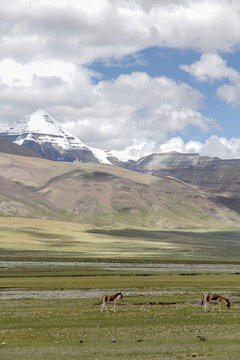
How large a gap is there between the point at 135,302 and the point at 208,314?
1227 cm

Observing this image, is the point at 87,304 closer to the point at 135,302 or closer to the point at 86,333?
the point at 135,302

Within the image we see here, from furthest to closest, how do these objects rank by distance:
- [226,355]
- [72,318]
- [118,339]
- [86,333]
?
1. [72,318]
2. [86,333]
3. [118,339]
4. [226,355]

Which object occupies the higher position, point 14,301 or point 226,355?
point 226,355

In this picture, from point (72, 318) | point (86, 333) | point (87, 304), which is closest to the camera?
point (86, 333)

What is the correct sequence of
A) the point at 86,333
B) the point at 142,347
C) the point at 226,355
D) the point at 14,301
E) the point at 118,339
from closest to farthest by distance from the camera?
1. the point at 226,355
2. the point at 142,347
3. the point at 118,339
4. the point at 86,333
5. the point at 14,301

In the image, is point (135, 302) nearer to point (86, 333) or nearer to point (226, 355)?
point (86, 333)

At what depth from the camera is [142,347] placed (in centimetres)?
2733

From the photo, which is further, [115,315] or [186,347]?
[115,315]

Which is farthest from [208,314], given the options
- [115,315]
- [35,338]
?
[35,338]

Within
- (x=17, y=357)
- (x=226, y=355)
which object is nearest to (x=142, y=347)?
(x=226, y=355)

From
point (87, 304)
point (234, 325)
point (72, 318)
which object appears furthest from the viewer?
point (87, 304)

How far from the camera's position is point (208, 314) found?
4031 cm

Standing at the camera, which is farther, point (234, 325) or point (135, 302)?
point (135, 302)

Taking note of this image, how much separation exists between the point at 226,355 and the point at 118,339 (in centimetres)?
685
